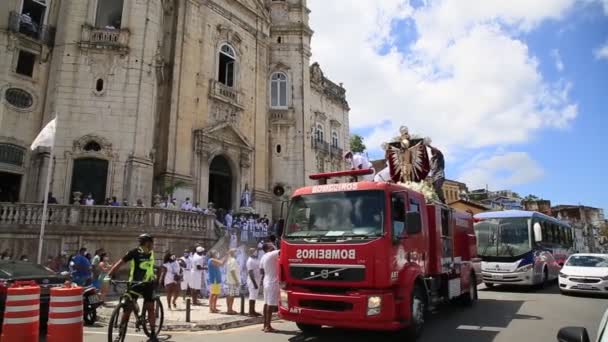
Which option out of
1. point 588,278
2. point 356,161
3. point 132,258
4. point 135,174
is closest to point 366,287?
point 132,258

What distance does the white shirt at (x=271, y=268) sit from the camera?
8734mm

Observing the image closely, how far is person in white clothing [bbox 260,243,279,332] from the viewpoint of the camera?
8.38 meters

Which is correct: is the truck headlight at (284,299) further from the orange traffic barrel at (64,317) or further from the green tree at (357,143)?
the green tree at (357,143)

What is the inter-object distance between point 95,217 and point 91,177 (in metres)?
4.45

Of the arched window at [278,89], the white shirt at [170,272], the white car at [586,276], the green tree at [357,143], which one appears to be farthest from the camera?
the green tree at [357,143]

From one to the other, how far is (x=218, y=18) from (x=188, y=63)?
4.37 m

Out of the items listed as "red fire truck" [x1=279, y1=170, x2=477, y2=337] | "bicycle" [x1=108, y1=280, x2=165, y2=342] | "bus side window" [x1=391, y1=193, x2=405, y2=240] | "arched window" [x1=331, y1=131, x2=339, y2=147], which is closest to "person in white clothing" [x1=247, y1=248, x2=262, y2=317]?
"red fire truck" [x1=279, y1=170, x2=477, y2=337]

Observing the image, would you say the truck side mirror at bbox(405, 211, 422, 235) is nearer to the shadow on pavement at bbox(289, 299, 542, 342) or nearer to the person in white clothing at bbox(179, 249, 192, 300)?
the shadow on pavement at bbox(289, 299, 542, 342)

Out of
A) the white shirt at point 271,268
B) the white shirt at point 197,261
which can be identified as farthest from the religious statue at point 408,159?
the white shirt at point 197,261

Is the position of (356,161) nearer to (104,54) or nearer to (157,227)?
(157,227)

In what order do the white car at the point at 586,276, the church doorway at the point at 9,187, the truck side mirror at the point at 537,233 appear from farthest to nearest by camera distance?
1. the church doorway at the point at 9,187
2. the truck side mirror at the point at 537,233
3. the white car at the point at 586,276

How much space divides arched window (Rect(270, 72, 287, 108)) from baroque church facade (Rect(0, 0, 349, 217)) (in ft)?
0.25

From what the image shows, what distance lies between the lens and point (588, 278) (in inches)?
511

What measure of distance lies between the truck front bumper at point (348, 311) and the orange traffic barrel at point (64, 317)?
3.29 metres
